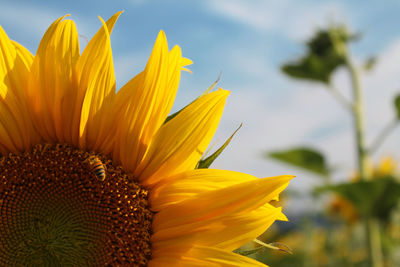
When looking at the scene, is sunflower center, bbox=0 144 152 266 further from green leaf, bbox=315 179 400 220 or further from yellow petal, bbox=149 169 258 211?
green leaf, bbox=315 179 400 220

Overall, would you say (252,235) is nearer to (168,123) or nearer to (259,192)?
(259,192)

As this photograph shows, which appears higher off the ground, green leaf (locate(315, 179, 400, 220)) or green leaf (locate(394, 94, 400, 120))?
green leaf (locate(394, 94, 400, 120))

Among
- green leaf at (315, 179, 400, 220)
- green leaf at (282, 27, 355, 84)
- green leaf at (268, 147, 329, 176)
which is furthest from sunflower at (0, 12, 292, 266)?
green leaf at (282, 27, 355, 84)

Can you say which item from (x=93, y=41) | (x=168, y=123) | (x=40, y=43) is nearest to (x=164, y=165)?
(x=168, y=123)

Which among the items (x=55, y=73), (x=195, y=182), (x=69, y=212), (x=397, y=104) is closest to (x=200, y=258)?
(x=195, y=182)

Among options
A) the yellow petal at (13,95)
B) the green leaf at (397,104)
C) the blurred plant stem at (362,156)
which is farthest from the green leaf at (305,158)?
the yellow petal at (13,95)

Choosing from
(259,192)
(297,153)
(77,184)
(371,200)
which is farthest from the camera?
(297,153)

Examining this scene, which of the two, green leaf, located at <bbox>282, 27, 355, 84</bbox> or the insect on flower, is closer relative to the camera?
the insect on flower
